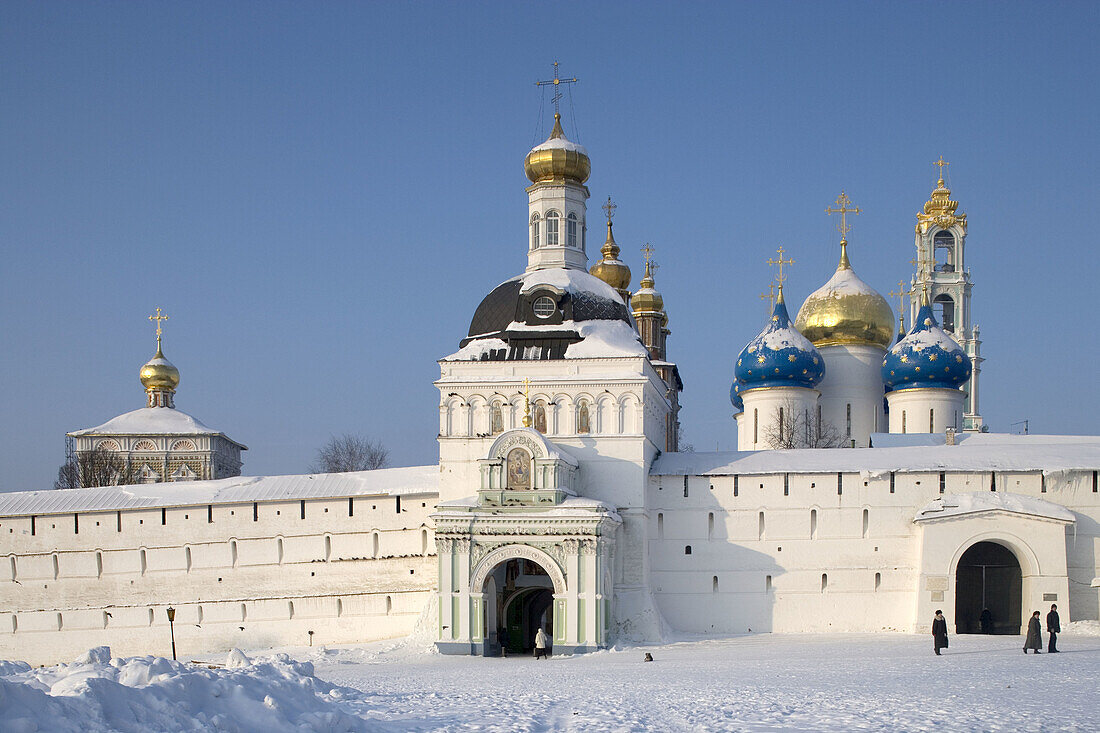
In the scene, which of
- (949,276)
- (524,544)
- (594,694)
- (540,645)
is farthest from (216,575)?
(949,276)

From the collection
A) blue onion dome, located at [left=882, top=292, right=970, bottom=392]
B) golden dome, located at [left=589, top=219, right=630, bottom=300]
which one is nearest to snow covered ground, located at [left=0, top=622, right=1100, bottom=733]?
blue onion dome, located at [left=882, top=292, right=970, bottom=392]

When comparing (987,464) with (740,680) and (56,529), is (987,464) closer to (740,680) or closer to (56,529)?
(740,680)

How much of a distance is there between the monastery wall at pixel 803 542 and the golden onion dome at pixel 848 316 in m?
9.96

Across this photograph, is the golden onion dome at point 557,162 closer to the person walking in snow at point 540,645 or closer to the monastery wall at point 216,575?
the monastery wall at point 216,575

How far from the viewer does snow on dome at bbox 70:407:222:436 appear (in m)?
45.7

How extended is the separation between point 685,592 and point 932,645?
232 inches

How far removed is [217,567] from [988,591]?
15.7 m

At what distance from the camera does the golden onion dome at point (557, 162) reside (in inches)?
1161

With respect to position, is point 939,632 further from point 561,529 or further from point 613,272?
point 613,272

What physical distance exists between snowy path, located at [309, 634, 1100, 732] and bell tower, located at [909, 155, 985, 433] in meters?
26.1

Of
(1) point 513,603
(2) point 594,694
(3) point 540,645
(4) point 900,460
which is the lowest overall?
(3) point 540,645

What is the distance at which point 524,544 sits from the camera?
78.1 ft

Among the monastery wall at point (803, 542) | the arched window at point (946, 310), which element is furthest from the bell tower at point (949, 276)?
the monastery wall at point (803, 542)

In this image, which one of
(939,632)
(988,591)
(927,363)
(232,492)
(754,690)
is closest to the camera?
(754,690)
